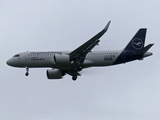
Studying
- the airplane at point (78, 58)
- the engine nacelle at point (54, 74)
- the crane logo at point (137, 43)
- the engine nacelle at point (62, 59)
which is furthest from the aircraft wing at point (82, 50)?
the crane logo at point (137, 43)

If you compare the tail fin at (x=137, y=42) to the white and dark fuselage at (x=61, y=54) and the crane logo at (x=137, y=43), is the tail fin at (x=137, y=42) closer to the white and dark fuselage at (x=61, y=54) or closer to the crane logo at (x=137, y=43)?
the crane logo at (x=137, y=43)

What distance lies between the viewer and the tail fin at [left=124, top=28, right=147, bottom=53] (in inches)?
2210

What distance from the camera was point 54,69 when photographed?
5744 cm

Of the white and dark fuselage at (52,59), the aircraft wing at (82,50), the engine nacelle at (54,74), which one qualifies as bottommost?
the engine nacelle at (54,74)

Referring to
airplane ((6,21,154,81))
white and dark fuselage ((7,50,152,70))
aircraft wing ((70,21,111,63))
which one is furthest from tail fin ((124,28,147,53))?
aircraft wing ((70,21,111,63))

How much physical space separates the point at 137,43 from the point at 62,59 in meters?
12.7

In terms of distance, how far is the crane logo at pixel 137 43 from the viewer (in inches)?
2226

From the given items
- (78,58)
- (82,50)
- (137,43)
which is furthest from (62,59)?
(137,43)


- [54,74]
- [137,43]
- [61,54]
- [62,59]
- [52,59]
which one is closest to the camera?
[62,59]

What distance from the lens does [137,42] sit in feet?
187

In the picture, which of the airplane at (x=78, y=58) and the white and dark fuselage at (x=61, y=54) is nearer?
the airplane at (x=78, y=58)

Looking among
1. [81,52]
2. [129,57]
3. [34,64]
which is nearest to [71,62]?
[81,52]

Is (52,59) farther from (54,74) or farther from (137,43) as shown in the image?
(137,43)

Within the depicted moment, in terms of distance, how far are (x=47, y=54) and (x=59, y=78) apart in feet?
19.2
